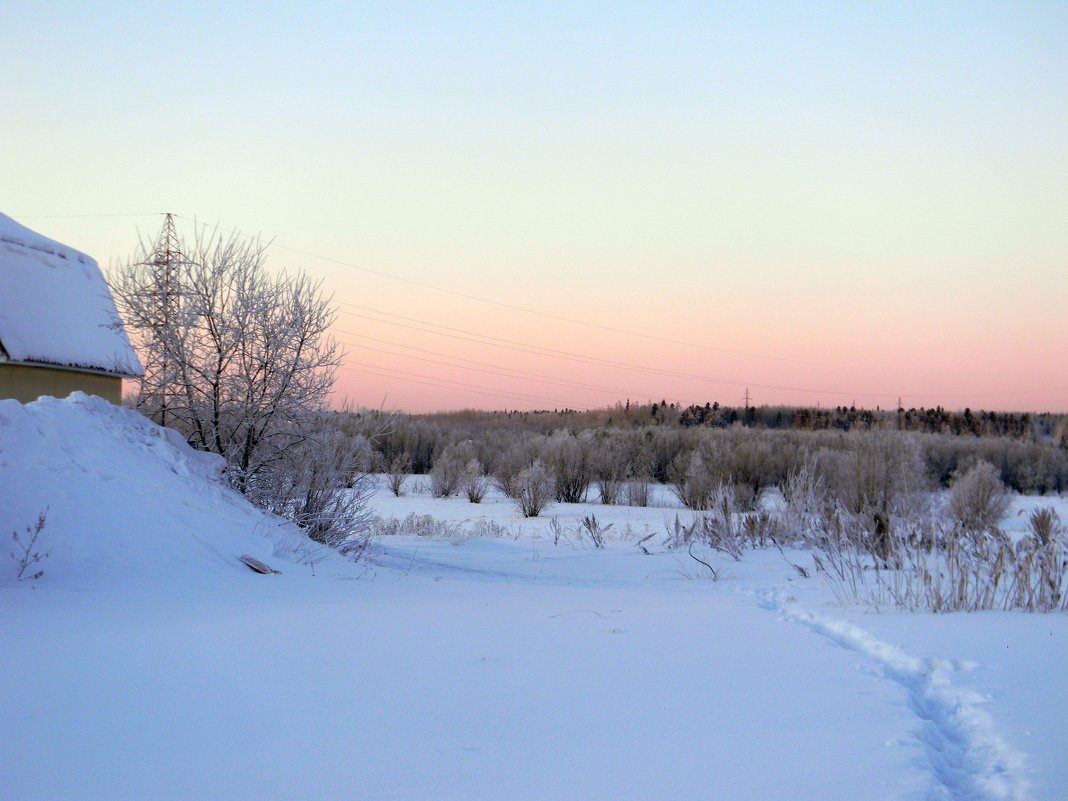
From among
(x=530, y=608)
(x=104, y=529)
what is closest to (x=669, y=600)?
(x=530, y=608)

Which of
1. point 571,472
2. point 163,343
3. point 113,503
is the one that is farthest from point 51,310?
point 571,472

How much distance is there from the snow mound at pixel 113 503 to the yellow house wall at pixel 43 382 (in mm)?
7102

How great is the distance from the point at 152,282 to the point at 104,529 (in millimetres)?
5319

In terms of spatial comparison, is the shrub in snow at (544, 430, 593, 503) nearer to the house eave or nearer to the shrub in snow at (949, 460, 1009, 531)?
the shrub in snow at (949, 460, 1009, 531)

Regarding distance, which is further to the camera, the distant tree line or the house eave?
the distant tree line

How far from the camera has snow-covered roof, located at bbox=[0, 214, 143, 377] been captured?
51.2 ft

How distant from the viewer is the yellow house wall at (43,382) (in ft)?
50.3

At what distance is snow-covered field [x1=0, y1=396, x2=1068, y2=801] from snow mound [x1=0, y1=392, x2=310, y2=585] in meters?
0.03

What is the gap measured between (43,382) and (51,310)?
5.38 ft

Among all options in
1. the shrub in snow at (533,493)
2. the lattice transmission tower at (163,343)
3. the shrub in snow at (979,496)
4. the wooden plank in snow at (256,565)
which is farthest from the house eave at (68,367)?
the shrub in snow at (979,496)

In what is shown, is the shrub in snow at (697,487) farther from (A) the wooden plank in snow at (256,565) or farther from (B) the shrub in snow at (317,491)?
(A) the wooden plank in snow at (256,565)

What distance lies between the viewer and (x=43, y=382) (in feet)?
52.3

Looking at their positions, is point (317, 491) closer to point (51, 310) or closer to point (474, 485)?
point (51, 310)

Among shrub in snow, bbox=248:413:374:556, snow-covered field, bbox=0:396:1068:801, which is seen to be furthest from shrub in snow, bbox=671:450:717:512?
snow-covered field, bbox=0:396:1068:801
